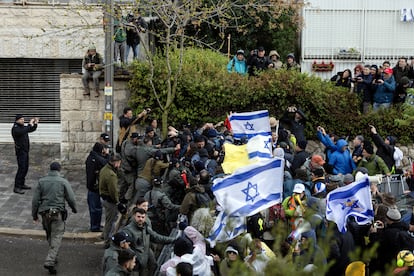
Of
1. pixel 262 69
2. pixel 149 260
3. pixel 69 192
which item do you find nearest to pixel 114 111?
pixel 262 69

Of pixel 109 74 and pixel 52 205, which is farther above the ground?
pixel 109 74

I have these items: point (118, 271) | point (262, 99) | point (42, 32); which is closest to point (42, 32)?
point (42, 32)

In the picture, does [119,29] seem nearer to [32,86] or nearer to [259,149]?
[32,86]

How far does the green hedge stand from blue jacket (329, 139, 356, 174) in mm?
3643

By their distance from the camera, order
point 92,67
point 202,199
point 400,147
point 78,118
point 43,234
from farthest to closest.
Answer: point 78,118
point 400,147
point 92,67
point 43,234
point 202,199

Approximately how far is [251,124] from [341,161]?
1953mm

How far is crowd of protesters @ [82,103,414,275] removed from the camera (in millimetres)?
8562

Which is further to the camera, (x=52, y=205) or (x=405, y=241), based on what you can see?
(x=52, y=205)

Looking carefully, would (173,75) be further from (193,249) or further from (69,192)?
(193,249)

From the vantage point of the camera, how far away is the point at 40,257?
42.3 ft

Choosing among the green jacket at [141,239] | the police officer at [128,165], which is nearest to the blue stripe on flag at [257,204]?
the green jacket at [141,239]

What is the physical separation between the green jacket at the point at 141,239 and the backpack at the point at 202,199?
93 cm

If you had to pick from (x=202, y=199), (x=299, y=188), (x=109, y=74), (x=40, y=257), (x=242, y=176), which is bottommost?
(x=40, y=257)

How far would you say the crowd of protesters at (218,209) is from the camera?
8.56 metres
